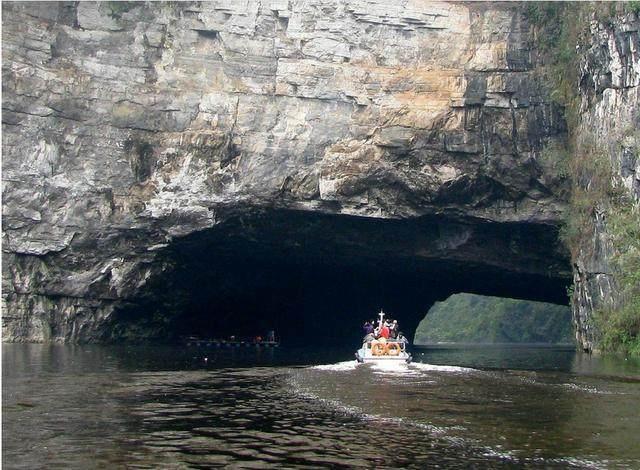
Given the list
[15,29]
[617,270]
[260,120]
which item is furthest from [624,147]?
[15,29]

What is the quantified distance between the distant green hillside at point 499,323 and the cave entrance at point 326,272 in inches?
1863

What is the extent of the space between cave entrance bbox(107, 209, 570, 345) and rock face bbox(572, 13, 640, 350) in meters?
4.41

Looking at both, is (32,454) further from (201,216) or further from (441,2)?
(441,2)

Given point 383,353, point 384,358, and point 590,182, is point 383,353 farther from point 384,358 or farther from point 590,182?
point 590,182

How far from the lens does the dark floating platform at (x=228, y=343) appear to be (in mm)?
56688

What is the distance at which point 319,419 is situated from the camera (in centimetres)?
1834

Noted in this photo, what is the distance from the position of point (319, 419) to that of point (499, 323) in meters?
99.3

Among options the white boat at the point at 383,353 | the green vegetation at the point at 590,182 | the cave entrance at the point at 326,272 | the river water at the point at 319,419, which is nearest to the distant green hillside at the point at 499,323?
the cave entrance at the point at 326,272

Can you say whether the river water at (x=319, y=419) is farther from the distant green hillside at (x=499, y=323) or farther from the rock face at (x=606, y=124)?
the distant green hillside at (x=499, y=323)

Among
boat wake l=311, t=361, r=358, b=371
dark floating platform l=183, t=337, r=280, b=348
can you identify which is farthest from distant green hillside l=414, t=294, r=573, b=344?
boat wake l=311, t=361, r=358, b=371

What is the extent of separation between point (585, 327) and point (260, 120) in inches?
769

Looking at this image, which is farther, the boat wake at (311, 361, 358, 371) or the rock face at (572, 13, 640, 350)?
the rock face at (572, 13, 640, 350)

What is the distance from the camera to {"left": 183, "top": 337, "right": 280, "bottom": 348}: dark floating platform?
56.7 meters

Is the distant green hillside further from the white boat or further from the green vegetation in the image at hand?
the white boat
